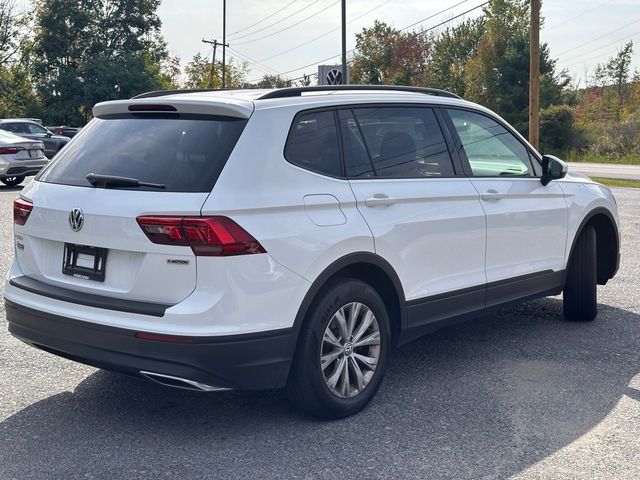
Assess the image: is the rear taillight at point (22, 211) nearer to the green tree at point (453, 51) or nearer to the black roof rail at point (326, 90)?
the black roof rail at point (326, 90)

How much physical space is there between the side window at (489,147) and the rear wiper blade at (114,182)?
7.52 feet

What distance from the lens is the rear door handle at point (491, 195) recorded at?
545 cm

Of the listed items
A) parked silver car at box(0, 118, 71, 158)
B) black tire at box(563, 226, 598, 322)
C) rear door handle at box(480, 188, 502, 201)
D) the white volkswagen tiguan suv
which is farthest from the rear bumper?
parked silver car at box(0, 118, 71, 158)

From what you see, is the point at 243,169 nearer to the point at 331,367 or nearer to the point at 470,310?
the point at 331,367

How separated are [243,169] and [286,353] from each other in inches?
37.0

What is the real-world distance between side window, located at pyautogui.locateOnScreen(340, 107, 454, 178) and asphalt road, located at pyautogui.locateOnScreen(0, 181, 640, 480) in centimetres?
134

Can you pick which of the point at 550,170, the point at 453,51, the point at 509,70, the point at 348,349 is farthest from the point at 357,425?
the point at 453,51

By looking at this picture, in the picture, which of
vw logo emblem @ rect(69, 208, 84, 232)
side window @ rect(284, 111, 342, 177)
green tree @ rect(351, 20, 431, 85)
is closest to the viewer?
vw logo emblem @ rect(69, 208, 84, 232)

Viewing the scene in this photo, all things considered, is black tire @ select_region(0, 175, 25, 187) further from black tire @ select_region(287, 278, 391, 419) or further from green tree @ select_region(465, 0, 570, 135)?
green tree @ select_region(465, 0, 570, 135)

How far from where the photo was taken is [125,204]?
13.2 ft

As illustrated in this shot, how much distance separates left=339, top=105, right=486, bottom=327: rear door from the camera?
466 centimetres

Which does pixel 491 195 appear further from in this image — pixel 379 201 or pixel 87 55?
pixel 87 55

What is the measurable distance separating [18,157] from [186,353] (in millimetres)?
15832

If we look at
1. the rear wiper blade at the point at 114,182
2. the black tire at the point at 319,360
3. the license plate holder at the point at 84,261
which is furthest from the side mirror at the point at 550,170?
the license plate holder at the point at 84,261
